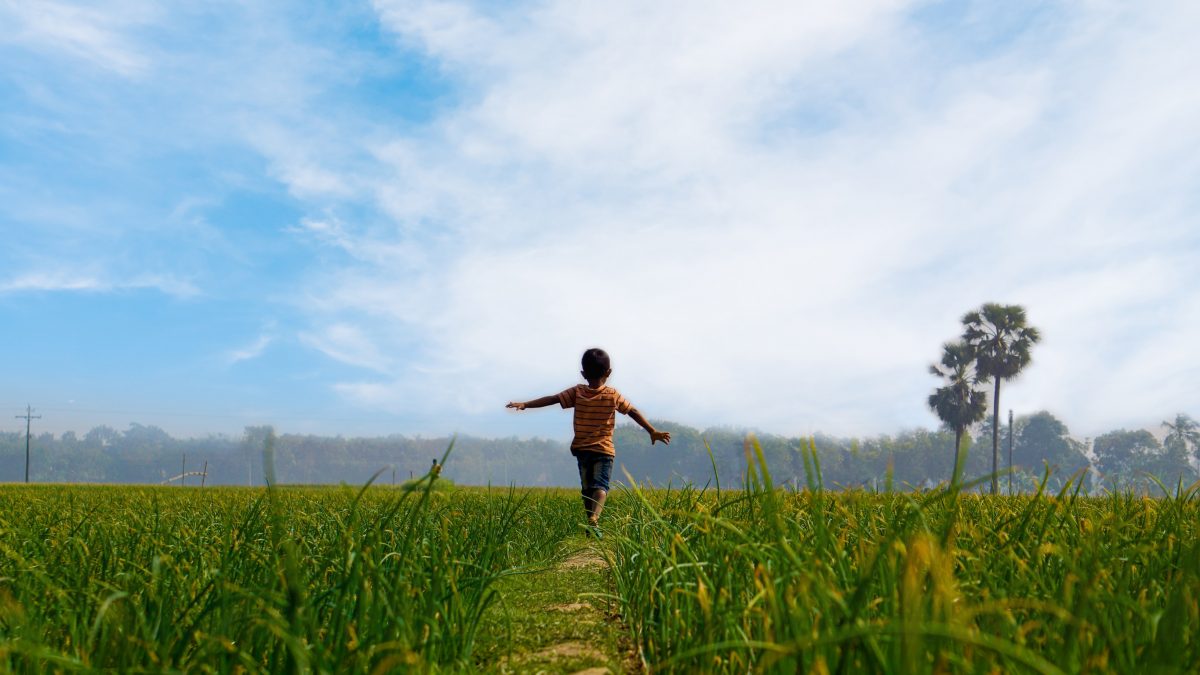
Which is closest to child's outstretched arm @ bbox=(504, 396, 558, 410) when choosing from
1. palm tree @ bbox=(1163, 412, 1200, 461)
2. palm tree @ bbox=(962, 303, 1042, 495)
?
palm tree @ bbox=(962, 303, 1042, 495)

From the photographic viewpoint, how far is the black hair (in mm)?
8305

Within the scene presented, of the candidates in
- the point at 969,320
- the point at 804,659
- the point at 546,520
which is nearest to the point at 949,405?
the point at 969,320

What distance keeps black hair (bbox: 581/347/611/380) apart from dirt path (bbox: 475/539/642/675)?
12.6 ft

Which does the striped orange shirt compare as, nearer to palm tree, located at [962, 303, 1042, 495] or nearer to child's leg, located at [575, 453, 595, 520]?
child's leg, located at [575, 453, 595, 520]

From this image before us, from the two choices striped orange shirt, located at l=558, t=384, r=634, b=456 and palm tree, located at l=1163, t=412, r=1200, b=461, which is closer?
striped orange shirt, located at l=558, t=384, r=634, b=456

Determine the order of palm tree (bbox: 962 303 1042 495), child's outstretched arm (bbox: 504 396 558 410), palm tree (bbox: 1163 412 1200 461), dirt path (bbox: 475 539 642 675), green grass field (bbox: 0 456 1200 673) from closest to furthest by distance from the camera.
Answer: green grass field (bbox: 0 456 1200 673)
dirt path (bbox: 475 539 642 675)
child's outstretched arm (bbox: 504 396 558 410)
palm tree (bbox: 962 303 1042 495)
palm tree (bbox: 1163 412 1200 461)

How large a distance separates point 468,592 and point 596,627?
54 centimetres

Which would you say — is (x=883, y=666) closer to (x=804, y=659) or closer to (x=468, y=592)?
(x=804, y=659)

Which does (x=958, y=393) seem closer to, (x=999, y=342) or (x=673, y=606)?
(x=999, y=342)

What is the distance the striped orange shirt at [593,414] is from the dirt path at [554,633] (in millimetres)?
3616

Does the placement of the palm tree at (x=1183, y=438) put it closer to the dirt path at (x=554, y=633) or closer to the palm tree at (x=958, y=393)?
the palm tree at (x=958, y=393)

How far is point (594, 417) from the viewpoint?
8.28m

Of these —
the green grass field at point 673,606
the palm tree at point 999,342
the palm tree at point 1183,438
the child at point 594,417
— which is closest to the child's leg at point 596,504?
the child at point 594,417

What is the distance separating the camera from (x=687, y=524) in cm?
456
